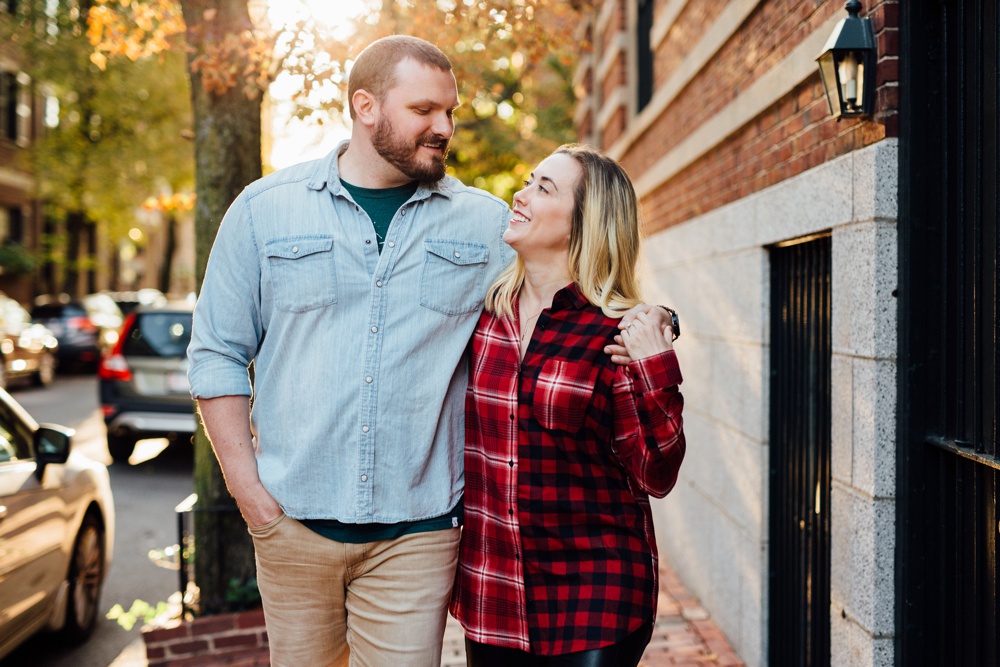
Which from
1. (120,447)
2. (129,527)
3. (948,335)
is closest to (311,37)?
(948,335)

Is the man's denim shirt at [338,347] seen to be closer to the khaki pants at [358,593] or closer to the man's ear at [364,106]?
the khaki pants at [358,593]

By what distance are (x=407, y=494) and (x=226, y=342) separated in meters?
0.66

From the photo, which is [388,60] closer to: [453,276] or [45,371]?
[453,276]

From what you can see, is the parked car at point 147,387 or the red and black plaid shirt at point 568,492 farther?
Answer: the parked car at point 147,387

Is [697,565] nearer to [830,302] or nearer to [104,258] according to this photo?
[830,302]

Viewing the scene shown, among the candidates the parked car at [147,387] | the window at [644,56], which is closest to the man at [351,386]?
the window at [644,56]

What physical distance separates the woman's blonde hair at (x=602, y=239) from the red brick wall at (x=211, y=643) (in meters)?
2.64

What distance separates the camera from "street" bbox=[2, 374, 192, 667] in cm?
516

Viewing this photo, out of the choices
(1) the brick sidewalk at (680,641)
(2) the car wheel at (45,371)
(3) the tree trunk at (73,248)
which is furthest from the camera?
(3) the tree trunk at (73,248)

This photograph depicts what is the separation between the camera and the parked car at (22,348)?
52.9ft

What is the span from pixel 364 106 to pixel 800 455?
2522 mm

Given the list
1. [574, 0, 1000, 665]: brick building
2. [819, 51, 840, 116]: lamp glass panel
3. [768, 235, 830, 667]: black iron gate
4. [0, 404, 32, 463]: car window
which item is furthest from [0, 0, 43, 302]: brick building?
[819, 51, 840, 116]: lamp glass panel

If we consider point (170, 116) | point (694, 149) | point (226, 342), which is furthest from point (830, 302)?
point (170, 116)

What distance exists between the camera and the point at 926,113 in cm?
302
